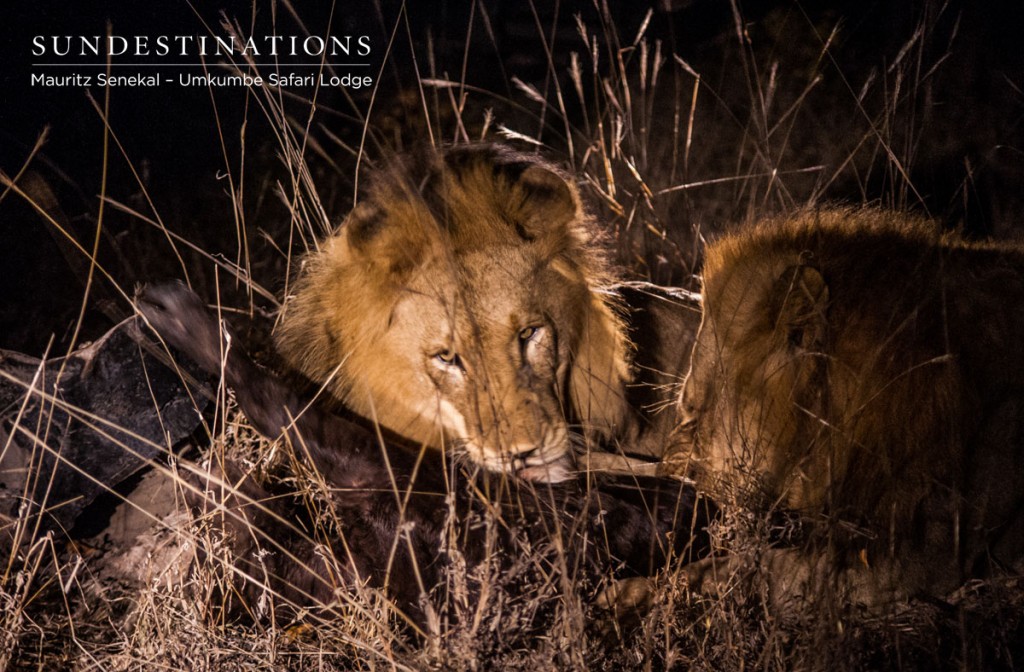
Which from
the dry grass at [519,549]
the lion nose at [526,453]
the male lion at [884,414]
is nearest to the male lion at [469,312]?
the lion nose at [526,453]

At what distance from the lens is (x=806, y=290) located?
229cm

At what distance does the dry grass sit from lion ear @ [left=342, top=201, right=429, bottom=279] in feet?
0.94

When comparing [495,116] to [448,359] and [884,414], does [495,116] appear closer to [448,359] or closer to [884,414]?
[448,359]

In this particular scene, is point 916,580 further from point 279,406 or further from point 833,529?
point 279,406

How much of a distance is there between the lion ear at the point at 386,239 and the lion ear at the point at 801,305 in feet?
3.84

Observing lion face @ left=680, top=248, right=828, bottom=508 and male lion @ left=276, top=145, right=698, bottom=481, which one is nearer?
lion face @ left=680, top=248, right=828, bottom=508

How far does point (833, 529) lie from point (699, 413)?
58 centimetres

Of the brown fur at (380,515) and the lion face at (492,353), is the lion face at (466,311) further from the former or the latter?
the brown fur at (380,515)

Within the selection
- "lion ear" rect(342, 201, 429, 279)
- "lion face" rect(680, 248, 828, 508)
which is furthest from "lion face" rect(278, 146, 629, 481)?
"lion face" rect(680, 248, 828, 508)

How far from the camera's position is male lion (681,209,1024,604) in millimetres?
2346

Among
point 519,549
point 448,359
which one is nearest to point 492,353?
point 448,359

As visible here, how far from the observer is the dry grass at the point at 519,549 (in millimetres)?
2248

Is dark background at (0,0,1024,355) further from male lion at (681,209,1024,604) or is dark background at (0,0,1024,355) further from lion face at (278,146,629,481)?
male lion at (681,209,1024,604)

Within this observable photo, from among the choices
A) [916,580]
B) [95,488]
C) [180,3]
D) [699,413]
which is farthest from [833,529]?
[180,3]
